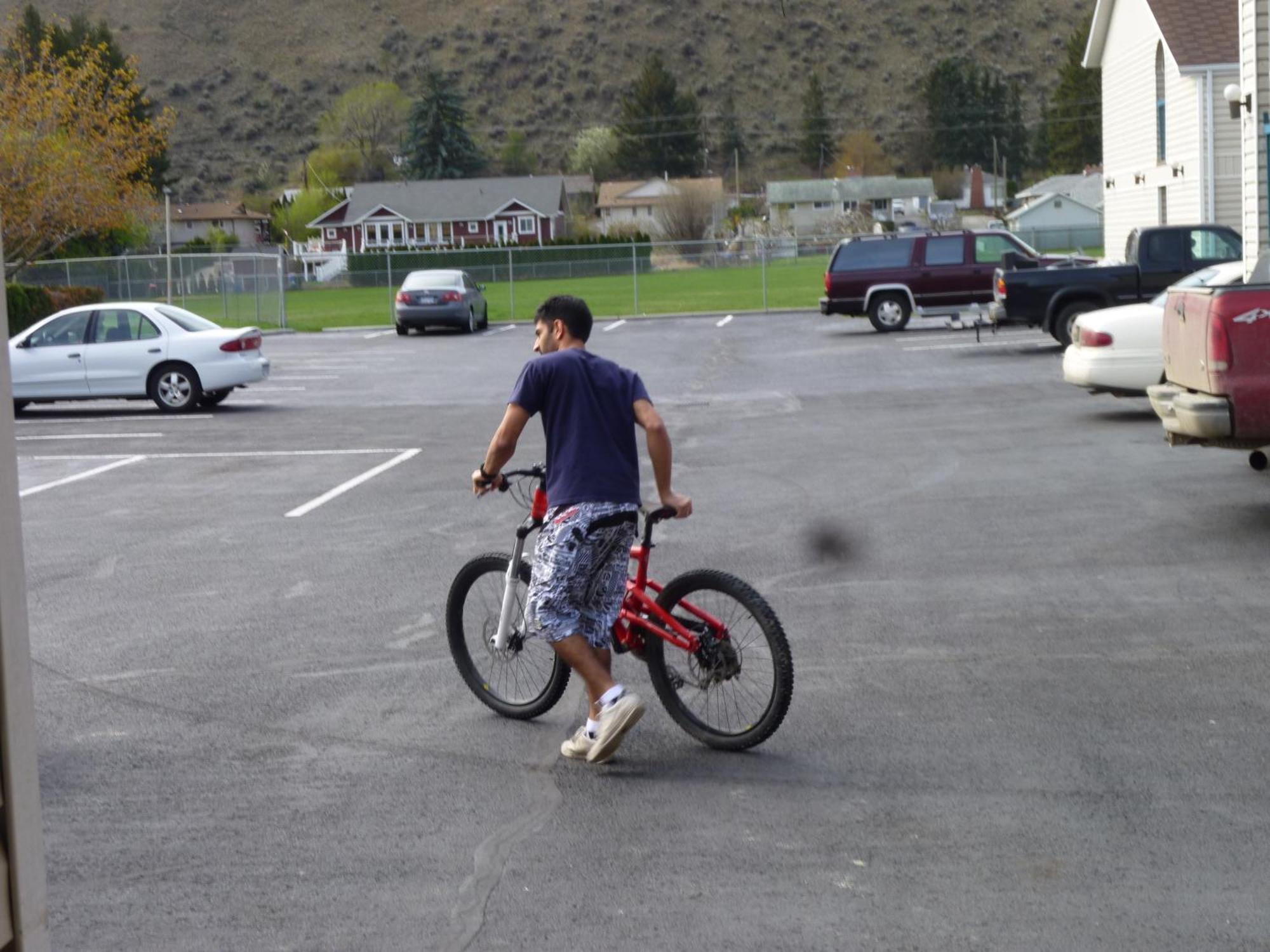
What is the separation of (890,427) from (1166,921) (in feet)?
41.3

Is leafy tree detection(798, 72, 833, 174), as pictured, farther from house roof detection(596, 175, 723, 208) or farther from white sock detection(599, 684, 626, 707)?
white sock detection(599, 684, 626, 707)

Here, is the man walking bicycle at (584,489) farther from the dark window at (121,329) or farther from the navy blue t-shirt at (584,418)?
the dark window at (121,329)

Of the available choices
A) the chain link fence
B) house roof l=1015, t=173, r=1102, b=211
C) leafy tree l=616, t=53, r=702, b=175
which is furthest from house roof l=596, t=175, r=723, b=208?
the chain link fence

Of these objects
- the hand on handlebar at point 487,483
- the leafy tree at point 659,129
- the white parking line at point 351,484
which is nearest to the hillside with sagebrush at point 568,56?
the leafy tree at point 659,129

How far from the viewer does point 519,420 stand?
6102mm

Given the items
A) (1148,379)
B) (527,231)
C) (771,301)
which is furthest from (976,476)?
(527,231)

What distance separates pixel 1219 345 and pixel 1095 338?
19.1 ft

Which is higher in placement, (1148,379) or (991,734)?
(1148,379)

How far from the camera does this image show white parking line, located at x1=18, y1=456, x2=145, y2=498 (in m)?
14.2

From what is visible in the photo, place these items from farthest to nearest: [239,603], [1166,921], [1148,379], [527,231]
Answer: [527,231]
[1148,379]
[239,603]
[1166,921]

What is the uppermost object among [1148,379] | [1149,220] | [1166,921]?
[1149,220]

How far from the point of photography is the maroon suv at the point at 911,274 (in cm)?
3147

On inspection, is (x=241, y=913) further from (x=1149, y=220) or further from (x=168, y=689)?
(x=1149, y=220)

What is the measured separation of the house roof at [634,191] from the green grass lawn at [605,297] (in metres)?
50.8
